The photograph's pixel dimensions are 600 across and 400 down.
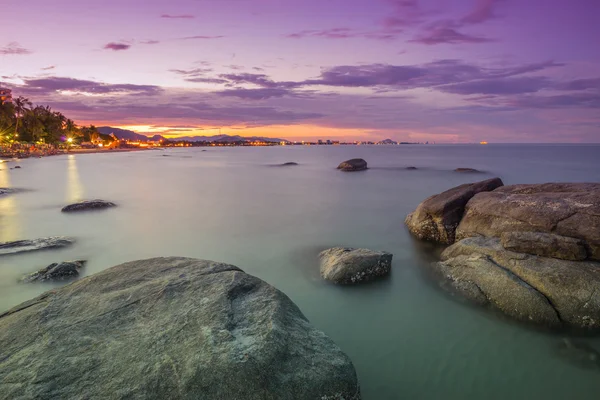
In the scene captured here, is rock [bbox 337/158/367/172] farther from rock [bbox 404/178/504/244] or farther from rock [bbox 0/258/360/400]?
rock [bbox 0/258/360/400]

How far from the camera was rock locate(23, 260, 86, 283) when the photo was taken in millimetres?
8828

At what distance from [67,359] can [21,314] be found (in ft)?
5.40

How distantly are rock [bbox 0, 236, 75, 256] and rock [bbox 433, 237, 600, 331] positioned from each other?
12414 mm

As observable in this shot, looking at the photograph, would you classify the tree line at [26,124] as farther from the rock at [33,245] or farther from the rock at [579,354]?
the rock at [579,354]

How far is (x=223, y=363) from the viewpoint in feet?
11.4

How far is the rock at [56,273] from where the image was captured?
8828 millimetres

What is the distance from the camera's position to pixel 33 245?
38.2ft

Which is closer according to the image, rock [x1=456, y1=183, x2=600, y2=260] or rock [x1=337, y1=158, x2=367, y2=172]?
rock [x1=456, y1=183, x2=600, y2=260]

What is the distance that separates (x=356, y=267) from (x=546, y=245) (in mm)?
4245

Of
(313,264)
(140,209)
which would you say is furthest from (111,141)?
(313,264)

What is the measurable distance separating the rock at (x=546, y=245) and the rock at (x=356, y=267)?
2.92m

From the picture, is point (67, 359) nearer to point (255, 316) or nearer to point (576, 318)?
point (255, 316)

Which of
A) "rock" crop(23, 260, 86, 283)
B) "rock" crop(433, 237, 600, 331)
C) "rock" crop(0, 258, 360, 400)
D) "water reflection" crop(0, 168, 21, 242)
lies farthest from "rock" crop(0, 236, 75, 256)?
"rock" crop(433, 237, 600, 331)

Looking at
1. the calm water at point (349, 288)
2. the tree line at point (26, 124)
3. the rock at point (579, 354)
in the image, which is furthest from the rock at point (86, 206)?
the tree line at point (26, 124)
